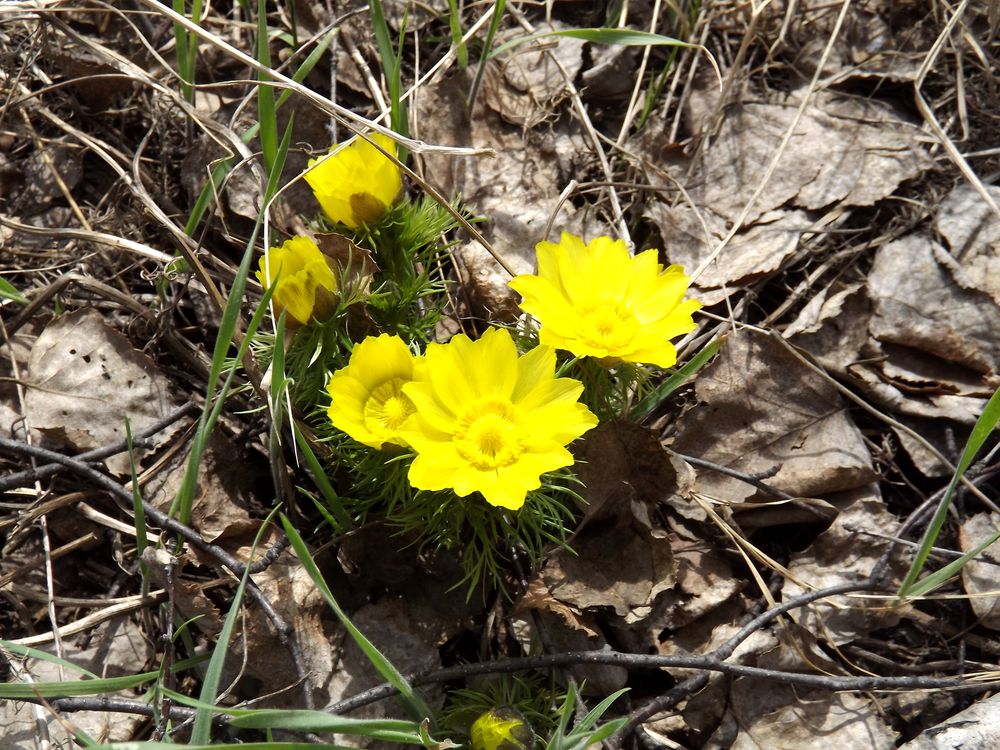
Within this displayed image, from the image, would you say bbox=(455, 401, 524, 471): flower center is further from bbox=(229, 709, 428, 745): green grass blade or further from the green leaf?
the green leaf

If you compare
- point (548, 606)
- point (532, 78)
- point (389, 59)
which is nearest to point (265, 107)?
point (389, 59)

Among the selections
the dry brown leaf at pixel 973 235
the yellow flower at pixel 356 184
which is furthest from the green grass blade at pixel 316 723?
the dry brown leaf at pixel 973 235

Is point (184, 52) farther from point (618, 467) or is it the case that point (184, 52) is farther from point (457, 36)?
point (618, 467)

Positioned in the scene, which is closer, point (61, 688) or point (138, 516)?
point (61, 688)

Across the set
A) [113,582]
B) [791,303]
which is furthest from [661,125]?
[113,582]

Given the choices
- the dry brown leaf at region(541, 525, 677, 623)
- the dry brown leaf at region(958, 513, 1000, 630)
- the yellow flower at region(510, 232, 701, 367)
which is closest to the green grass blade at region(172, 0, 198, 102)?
the yellow flower at region(510, 232, 701, 367)
